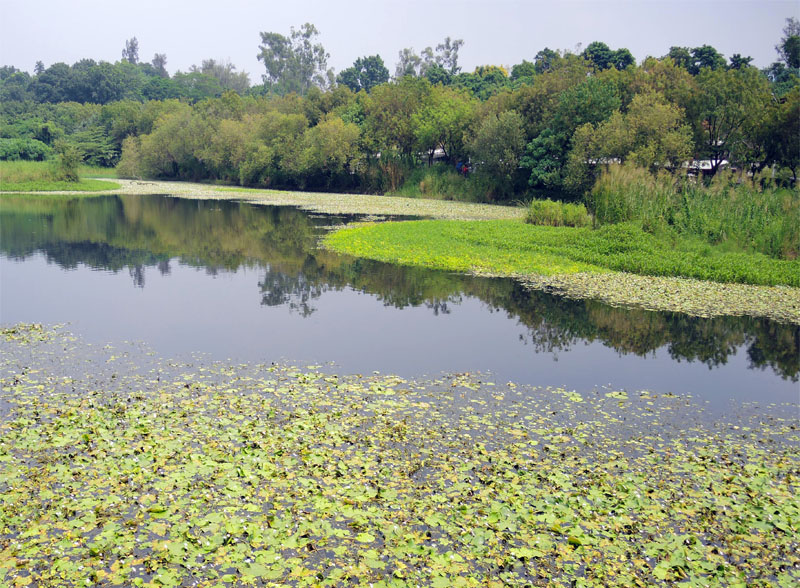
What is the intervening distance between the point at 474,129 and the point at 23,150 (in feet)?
153

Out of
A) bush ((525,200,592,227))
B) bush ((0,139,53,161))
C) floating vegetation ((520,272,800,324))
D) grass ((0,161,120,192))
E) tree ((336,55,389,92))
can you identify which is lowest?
floating vegetation ((520,272,800,324))

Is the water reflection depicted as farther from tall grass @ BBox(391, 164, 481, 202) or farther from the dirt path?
tall grass @ BBox(391, 164, 481, 202)

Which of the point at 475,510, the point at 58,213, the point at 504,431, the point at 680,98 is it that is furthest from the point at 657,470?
the point at 680,98

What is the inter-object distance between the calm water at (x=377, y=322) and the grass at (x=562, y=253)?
1896mm

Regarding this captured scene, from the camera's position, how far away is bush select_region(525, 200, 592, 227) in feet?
101

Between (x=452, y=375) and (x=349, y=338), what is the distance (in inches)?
118

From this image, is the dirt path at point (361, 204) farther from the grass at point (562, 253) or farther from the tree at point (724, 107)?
the tree at point (724, 107)

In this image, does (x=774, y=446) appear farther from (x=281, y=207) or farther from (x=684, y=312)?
(x=281, y=207)

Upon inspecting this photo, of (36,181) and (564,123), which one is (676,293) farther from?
(36,181)

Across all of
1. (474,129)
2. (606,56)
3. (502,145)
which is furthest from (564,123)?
(606,56)

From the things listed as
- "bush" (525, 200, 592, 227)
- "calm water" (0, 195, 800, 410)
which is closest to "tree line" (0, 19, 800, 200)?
"bush" (525, 200, 592, 227)

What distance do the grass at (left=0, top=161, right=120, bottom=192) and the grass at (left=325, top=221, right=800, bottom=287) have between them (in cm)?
3674

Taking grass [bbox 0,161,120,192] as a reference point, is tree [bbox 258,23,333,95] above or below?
above

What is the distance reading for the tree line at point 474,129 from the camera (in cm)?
4094
